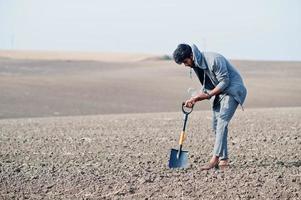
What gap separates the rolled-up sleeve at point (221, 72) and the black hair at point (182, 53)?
31cm

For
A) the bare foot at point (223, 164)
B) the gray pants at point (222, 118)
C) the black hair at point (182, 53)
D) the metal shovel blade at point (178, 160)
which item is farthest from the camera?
the metal shovel blade at point (178, 160)

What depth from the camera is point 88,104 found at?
23.4 metres

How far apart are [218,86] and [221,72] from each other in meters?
0.17

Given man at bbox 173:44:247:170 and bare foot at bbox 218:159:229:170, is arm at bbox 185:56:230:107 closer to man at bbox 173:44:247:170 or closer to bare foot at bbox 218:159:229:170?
man at bbox 173:44:247:170

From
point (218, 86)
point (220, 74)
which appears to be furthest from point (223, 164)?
point (220, 74)

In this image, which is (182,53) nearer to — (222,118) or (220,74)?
(220,74)

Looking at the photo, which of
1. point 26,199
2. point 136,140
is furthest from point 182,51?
point 136,140

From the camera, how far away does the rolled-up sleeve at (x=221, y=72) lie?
6730 mm

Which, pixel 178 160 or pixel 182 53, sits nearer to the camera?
pixel 182 53

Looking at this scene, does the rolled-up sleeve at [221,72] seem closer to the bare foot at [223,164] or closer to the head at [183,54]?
the head at [183,54]

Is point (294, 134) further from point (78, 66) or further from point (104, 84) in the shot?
point (78, 66)

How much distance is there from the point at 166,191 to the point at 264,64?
45.4m

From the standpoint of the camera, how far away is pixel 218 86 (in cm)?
681

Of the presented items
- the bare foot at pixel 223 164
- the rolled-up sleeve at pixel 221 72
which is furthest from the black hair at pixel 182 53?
the bare foot at pixel 223 164
